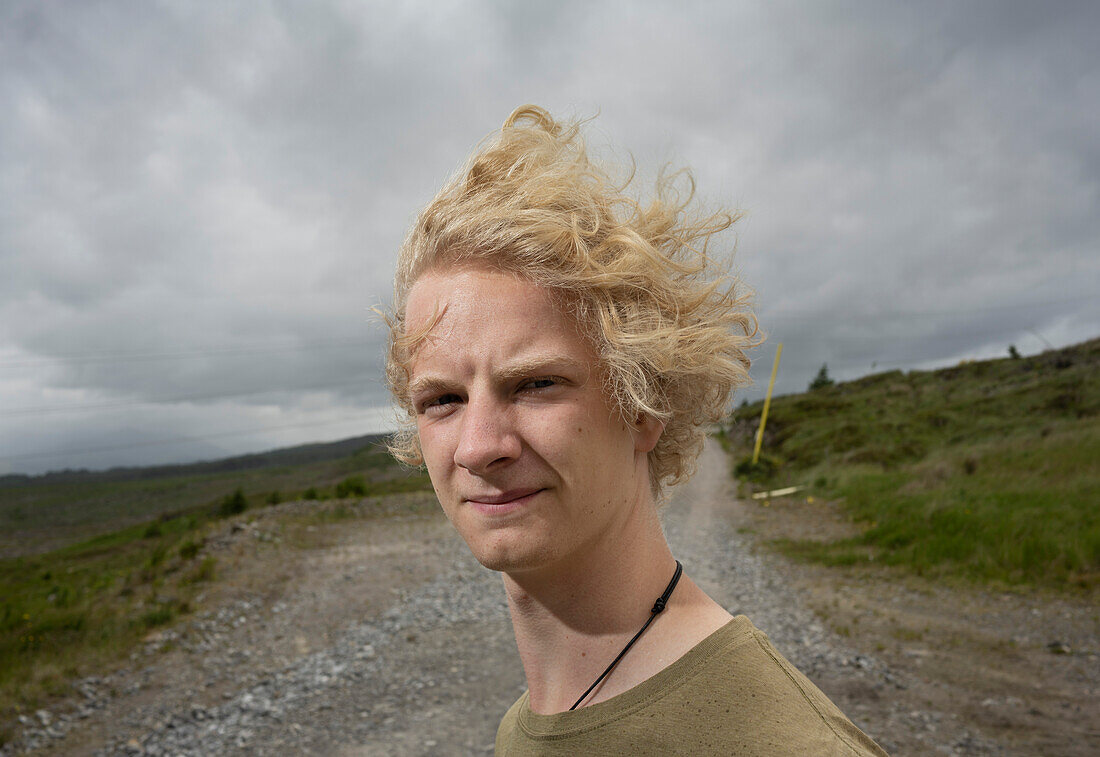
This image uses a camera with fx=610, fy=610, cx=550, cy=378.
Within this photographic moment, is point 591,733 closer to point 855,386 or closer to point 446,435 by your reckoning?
point 446,435

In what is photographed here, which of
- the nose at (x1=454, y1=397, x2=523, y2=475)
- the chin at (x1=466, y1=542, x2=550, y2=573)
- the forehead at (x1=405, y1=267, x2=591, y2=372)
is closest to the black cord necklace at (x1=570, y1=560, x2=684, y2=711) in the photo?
the chin at (x1=466, y1=542, x2=550, y2=573)

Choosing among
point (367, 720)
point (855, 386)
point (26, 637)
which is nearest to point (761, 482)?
point (367, 720)

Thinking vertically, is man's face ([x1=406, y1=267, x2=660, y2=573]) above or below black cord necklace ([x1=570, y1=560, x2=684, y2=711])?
above

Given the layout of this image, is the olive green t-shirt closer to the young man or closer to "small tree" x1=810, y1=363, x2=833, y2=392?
the young man

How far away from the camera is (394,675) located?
7.43 meters

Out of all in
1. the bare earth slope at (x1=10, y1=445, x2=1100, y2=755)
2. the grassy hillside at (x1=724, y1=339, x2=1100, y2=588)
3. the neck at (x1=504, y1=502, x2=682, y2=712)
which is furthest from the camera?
the grassy hillside at (x1=724, y1=339, x2=1100, y2=588)

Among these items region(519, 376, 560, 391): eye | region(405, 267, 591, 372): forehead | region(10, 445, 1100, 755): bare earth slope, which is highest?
region(405, 267, 591, 372): forehead

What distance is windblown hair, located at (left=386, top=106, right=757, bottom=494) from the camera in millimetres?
1406

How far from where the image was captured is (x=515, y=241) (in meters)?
1.43

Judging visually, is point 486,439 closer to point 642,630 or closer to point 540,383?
point 540,383

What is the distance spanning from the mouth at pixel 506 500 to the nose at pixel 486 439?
2.5 inches

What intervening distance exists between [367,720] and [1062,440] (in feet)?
61.2

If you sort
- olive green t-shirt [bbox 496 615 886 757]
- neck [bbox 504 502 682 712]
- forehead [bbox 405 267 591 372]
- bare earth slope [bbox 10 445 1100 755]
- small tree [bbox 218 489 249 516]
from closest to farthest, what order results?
olive green t-shirt [bbox 496 615 886 757], forehead [bbox 405 267 591 372], neck [bbox 504 502 682 712], bare earth slope [bbox 10 445 1100 755], small tree [bbox 218 489 249 516]

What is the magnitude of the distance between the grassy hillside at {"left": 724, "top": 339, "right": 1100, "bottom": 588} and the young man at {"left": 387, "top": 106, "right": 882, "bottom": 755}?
31.9 feet
